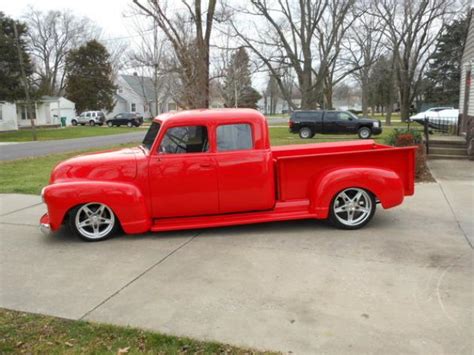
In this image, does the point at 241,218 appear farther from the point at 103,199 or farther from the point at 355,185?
the point at 103,199

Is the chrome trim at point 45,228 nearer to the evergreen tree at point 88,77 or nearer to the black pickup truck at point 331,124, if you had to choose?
the black pickup truck at point 331,124

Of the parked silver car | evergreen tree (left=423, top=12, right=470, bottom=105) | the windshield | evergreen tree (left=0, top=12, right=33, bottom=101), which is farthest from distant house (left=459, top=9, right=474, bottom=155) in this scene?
the parked silver car

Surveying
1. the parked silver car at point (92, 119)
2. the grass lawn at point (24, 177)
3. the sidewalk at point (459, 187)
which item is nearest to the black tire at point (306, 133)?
the sidewalk at point (459, 187)

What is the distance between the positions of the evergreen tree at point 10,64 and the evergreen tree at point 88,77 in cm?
2293

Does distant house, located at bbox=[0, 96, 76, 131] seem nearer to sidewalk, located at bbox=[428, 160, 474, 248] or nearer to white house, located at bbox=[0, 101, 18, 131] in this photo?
white house, located at bbox=[0, 101, 18, 131]

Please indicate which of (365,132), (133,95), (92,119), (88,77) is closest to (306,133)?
(365,132)

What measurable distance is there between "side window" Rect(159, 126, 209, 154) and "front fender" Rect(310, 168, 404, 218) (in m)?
1.61

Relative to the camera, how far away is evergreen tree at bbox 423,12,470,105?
47.3 meters

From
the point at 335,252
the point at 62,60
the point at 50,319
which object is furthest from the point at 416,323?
the point at 62,60

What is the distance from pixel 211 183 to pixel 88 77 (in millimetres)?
57507

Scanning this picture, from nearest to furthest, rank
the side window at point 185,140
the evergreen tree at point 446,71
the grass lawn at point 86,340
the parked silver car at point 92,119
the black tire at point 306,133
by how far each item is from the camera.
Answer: the grass lawn at point 86,340
the side window at point 185,140
the black tire at point 306,133
the evergreen tree at point 446,71
the parked silver car at point 92,119

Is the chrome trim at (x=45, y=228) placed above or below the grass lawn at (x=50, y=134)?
below

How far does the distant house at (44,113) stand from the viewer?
41.8m

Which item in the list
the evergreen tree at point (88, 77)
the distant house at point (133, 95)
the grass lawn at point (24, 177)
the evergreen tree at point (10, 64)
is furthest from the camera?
the distant house at point (133, 95)
